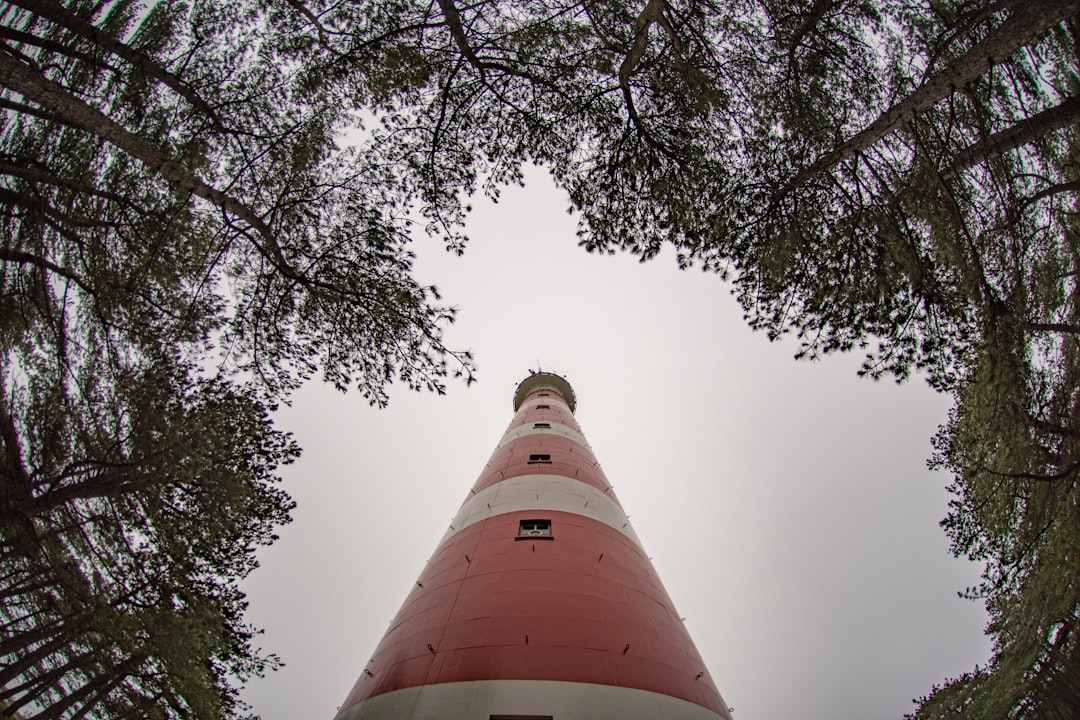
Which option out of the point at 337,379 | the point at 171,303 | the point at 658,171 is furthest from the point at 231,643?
the point at 658,171

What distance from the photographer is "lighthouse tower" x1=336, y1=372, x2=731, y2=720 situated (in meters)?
5.01

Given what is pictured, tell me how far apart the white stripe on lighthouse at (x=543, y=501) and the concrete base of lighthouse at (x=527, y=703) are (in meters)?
3.57

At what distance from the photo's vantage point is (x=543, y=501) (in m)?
8.77

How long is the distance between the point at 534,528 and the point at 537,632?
259 cm

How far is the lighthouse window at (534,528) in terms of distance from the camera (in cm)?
788

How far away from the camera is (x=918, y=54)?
5.16m

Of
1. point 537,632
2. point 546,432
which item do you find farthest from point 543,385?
point 537,632

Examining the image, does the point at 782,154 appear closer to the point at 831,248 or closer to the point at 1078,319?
the point at 831,248

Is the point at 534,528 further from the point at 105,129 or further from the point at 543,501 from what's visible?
the point at 105,129

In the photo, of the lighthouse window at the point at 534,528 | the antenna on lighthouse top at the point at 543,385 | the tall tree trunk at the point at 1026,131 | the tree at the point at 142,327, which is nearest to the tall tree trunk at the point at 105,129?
the tree at the point at 142,327

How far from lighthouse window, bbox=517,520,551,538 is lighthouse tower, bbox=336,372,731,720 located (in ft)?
0.08

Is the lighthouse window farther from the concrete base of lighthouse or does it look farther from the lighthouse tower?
the concrete base of lighthouse

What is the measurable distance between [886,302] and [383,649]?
7.67 metres

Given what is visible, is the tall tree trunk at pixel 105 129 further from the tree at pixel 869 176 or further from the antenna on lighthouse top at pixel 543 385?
the antenna on lighthouse top at pixel 543 385
